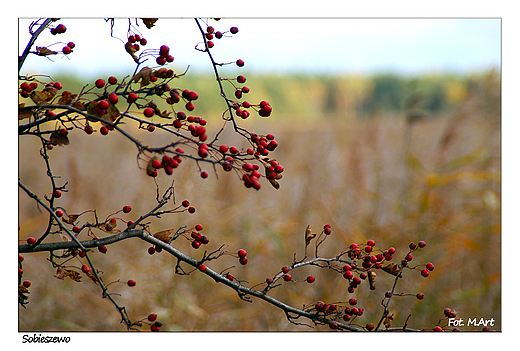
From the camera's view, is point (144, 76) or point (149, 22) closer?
Result: point (144, 76)

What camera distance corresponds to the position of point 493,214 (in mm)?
2441

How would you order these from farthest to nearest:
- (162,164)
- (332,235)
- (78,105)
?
(332,235), (78,105), (162,164)

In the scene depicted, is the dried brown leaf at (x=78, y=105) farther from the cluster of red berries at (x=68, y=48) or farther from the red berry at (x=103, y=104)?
the cluster of red berries at (x=68, y=48)

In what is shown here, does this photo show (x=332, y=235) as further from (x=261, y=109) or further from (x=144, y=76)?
(x=144, y=76)

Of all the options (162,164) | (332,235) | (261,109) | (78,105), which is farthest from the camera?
(332,235)

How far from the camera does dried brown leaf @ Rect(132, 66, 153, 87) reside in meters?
0.71

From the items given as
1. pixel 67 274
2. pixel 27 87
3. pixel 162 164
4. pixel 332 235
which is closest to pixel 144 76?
pixel 162 164

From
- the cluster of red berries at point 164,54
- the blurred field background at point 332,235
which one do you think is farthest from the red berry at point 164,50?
the blurred field background at point 332,235

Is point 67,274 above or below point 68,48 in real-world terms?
below

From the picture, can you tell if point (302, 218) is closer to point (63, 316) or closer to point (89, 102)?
point (63, 316)

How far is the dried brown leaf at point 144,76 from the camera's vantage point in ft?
2.34

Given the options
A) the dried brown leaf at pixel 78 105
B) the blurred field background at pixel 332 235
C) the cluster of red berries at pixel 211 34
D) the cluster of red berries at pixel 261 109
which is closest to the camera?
the dried brown leaf at pixel 78 105

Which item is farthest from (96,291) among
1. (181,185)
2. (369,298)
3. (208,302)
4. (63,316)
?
(369,298)

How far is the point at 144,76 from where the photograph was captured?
72cm
